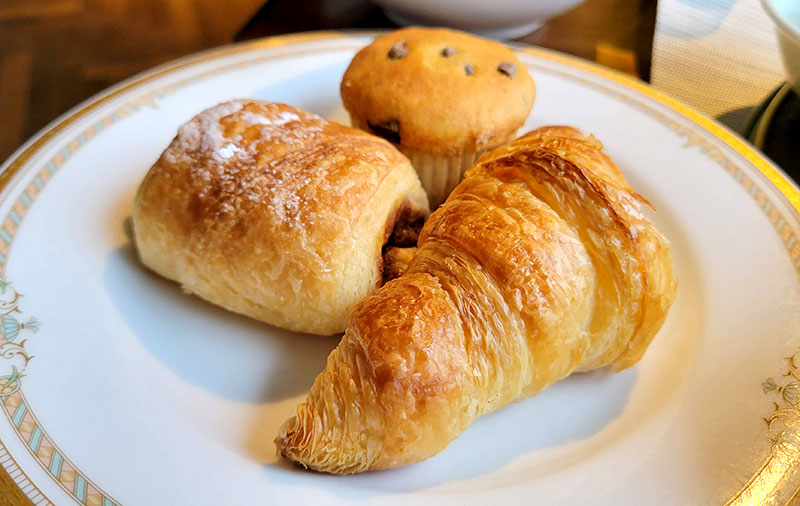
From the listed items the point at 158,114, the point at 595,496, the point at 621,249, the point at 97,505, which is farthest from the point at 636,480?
the point at 158,114

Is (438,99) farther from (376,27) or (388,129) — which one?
(376,27)

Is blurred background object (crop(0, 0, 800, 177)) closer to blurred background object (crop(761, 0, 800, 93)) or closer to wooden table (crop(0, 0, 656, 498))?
wooden table (crop(0, 0, 656, 498))

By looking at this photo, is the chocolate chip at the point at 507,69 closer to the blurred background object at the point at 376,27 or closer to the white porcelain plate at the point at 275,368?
the white porcelain plate at the point at 275,368

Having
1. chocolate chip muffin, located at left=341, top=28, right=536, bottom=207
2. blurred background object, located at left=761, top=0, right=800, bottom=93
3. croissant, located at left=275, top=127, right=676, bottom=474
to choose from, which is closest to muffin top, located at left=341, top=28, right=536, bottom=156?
chocolate chip muffin, located at left=341, top=28, right=536, bottom=207

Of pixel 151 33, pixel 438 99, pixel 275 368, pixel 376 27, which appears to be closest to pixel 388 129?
pixel 438 99

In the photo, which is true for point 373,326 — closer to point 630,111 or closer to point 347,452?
point 347,452
